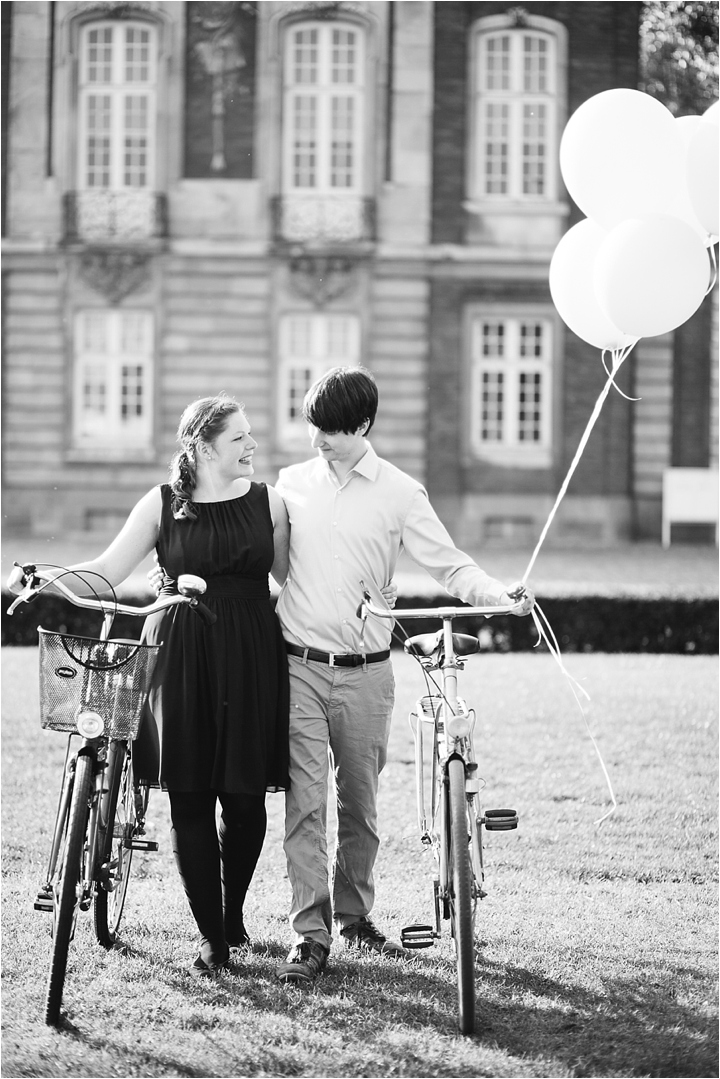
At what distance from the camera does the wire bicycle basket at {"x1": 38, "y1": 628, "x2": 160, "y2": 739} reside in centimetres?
362

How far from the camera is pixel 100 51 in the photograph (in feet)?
68.9

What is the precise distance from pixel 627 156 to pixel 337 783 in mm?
2298

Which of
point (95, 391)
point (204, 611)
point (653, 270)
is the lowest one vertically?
point (204, 611)

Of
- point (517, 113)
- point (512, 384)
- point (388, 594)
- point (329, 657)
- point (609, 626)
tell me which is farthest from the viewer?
point (512, 384)

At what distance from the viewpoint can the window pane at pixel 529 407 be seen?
71.3ft

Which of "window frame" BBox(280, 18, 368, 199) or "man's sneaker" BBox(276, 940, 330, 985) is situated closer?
"man's sneaker" BBox(276, 940, 330, 985)

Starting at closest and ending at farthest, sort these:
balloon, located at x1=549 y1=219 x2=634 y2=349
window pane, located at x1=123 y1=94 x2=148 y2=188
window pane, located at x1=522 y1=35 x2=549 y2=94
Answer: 1. balloon, located at x1=549 y1=219 x2=634 y2=349
2. window pane, located at x1=522 y1=35 x2=549 y2=94
3. window pane, located at x1=123 y1=94 x2=148 y2=188

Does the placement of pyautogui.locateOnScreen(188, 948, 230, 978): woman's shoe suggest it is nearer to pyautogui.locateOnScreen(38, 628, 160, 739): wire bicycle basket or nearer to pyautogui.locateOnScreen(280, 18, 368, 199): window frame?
pyautogui.locateOnScreen(38, 628, 160, 739): wire bicycle basket

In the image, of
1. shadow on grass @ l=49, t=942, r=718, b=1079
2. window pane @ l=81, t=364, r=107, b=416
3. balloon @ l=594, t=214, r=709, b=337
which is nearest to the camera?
shadow on grass @ l=49, t=942, r=718, b=1079

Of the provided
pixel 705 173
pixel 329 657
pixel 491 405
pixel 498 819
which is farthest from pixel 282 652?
pixel 491 405

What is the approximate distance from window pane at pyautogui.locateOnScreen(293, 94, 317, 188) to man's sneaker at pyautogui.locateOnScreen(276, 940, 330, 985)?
1879cm

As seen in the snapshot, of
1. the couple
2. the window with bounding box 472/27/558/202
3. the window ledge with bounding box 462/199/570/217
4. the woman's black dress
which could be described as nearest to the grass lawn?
the couple

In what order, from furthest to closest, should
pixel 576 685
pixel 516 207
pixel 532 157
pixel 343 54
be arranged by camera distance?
pixel 532 157 < pixel 516 207 < pixel 343 54 < pixel 576 685

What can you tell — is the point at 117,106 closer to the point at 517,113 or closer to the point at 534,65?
the point at 517,113
